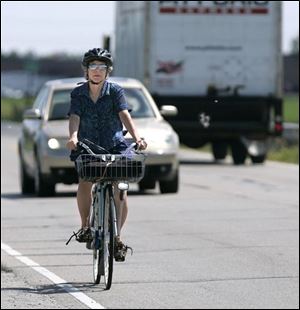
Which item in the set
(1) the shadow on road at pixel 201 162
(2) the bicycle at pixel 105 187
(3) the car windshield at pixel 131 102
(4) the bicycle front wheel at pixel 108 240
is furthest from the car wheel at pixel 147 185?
(1) the shadow on road at pixel 201 162

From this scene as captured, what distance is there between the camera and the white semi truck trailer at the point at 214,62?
19.5 ft

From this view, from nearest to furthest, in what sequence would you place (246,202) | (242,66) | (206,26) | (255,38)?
1. (206,26)
2. (242,66)
3. (255,38)
4. (246,202)

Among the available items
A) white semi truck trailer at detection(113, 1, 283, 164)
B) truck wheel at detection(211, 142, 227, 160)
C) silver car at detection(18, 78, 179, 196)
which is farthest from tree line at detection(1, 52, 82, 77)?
truck wheel at detection(211, 142, 227, 160)

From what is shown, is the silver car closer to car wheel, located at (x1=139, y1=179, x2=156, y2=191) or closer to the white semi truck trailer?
car wheel, located at (x1=139, y1=179, x2=156, y2=191)

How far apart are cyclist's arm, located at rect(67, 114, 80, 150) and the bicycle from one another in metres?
0.02

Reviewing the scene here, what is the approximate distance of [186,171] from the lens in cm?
3928

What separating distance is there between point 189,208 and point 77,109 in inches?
912

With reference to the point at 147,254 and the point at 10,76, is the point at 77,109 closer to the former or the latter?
the point at 10,76

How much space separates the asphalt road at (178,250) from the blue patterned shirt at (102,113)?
968 cm

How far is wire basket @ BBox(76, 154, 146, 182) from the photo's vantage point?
4.01 metres

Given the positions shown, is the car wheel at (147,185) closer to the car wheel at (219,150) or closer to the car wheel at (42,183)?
the car wheel at (42,183)

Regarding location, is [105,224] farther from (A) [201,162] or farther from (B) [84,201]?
(A) [201,162]

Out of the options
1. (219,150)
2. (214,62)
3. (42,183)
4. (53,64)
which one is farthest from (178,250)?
(219,150)

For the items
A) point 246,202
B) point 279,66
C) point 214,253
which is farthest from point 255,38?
point 279,66
